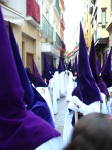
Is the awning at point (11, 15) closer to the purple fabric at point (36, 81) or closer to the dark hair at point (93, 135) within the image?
the purple fabric at point (36, 81)

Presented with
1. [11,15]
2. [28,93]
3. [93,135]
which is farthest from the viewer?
[11,15]

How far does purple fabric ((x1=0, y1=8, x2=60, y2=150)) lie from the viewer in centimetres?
121

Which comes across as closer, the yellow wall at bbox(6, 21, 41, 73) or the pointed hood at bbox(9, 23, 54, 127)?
the pointed hood at bbox(9, 23, 54, 127)

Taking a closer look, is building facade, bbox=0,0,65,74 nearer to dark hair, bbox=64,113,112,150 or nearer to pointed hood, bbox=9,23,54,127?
pointed hood, bbox=9,23,54,127

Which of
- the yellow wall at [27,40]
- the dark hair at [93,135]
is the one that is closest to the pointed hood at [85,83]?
the dark hair at [93,135]

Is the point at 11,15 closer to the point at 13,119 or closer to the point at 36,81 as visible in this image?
the point at 36,81

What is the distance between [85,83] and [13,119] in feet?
6.00

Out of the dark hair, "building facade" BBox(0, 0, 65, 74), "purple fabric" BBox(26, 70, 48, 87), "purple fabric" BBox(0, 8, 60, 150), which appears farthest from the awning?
the dark hair

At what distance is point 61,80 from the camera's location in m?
9.62

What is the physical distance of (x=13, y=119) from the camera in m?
1.29

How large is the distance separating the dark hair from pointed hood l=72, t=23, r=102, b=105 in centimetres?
202

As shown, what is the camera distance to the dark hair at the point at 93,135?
2.27 feet

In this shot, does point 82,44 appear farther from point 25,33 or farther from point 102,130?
point 25,33

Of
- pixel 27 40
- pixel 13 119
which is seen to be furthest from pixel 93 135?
pixel 27 40
